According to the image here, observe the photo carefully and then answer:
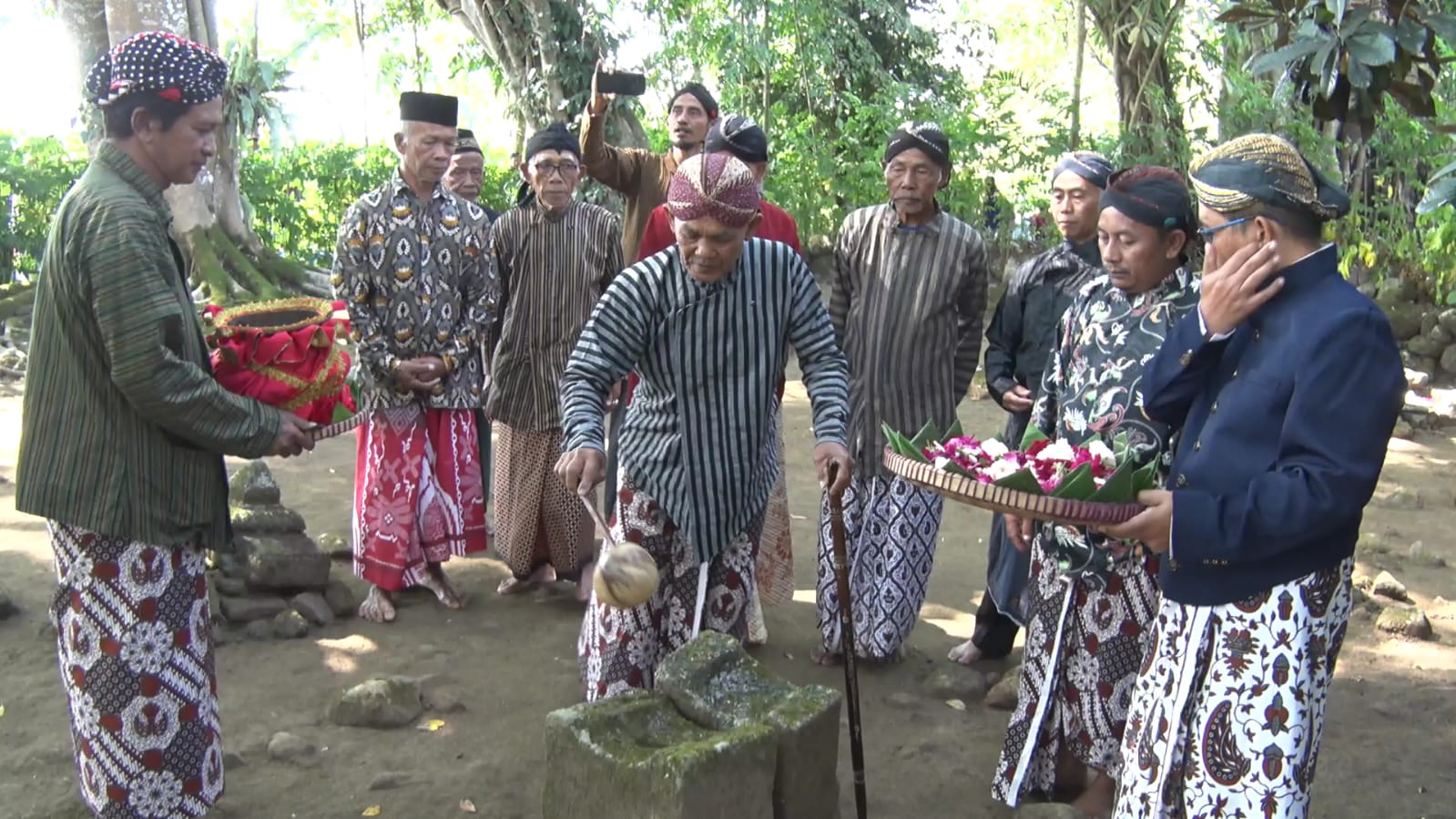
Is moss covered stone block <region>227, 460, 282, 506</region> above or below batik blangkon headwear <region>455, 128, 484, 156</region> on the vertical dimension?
below

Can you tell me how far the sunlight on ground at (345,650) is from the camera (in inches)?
199

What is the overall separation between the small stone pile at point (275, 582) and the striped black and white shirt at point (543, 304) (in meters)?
1.08

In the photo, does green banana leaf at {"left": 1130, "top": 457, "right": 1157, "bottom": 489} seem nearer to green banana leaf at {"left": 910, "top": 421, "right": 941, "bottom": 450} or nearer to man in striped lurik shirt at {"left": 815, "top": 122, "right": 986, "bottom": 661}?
green banana leaf at {"left": 910, "top": 421, "right": 941, "bottom": 450}

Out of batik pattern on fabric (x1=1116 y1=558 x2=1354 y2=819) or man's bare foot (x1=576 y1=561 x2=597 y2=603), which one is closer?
batik pattern on fabric (x1=1116 y1=558 x2=1354 y2=819)

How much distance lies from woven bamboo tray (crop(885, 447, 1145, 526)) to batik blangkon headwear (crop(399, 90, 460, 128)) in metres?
3.06

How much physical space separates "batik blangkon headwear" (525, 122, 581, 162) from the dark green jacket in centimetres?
265

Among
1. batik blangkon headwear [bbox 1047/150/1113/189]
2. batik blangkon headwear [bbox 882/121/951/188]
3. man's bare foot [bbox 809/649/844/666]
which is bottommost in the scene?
man's bare foot [bbox 809/649/844/666]

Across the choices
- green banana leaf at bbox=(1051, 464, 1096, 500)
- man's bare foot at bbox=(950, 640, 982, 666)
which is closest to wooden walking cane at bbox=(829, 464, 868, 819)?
green banana leaf at bbox=(1051, 464, 1096, 500)

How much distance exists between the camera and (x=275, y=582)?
545cm

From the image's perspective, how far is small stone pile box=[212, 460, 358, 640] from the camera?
5332 mm

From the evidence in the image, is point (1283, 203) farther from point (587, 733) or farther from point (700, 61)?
point (700, 61)

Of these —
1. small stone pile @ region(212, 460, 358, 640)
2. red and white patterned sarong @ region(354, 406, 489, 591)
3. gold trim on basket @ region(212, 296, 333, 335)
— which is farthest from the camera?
red and white patterned sarong @ region(354, 406, 489, 591)

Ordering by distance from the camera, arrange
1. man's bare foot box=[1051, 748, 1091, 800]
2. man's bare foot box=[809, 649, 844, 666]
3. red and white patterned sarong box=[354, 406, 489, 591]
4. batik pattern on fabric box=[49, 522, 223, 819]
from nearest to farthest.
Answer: batik pattern on fabric box=[49, 522, 223, 819], man's bare foot box=[1051, 748, 1091, 800], man's bare foot box=[809, 649, 844, 666], red and white patterned sarong box=[354, 406, 489, 591]

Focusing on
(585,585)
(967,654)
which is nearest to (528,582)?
(585,585)
